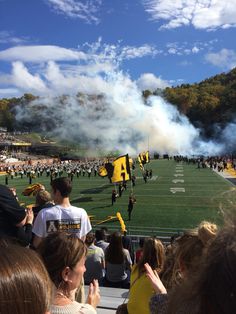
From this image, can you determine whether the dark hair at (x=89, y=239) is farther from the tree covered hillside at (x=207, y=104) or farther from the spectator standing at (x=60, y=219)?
the tree covered hillside at (x=207, y=104)

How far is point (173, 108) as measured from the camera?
90250 millimetres

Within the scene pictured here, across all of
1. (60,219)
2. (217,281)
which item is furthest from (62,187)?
(217,281)

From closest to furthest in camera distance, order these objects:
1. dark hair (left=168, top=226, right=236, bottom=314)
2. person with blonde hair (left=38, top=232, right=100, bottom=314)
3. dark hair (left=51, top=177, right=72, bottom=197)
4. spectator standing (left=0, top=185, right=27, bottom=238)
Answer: dark hair (left=168, top=226, right=236, bottom=314), person with blonde hair (left=38, top=232, right=100, bottom=314), spectator standing (left=0, top=185, right=27, bottom=238), dark hair (left=51, top=177, right=72, bottom=197)

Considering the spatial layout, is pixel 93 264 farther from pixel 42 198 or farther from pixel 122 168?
pixel 122 168

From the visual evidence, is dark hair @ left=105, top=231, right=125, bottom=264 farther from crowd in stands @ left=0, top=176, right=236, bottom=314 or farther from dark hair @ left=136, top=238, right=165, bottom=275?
dark hair @ left=136, top=238, right=165, bottom=275

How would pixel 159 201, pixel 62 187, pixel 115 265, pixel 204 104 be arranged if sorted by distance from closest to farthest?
pixel 62 187
pixel 115 265
pixel 159 201
pixel 204 104

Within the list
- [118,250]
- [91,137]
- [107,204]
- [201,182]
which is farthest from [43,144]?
[118,250]

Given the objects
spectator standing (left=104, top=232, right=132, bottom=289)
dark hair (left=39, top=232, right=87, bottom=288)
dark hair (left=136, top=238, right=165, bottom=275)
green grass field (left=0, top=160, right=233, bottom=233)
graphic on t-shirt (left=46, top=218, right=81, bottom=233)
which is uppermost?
dark hair (left=39, top=232, right=87, bottom=288)

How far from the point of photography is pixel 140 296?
9.57 ft

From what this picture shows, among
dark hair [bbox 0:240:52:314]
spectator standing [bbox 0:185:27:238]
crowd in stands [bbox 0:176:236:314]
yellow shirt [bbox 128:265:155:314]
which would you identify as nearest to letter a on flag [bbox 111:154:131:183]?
crowd in stands [bbox 0:176:236:314]

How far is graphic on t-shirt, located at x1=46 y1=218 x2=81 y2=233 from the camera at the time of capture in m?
3.96

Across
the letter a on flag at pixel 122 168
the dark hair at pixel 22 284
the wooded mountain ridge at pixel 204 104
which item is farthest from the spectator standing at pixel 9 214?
the wooded mountain ridge at pixel 204 104

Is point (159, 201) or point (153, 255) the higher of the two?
point (153, 255)

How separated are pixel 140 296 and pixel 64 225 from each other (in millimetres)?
1338
